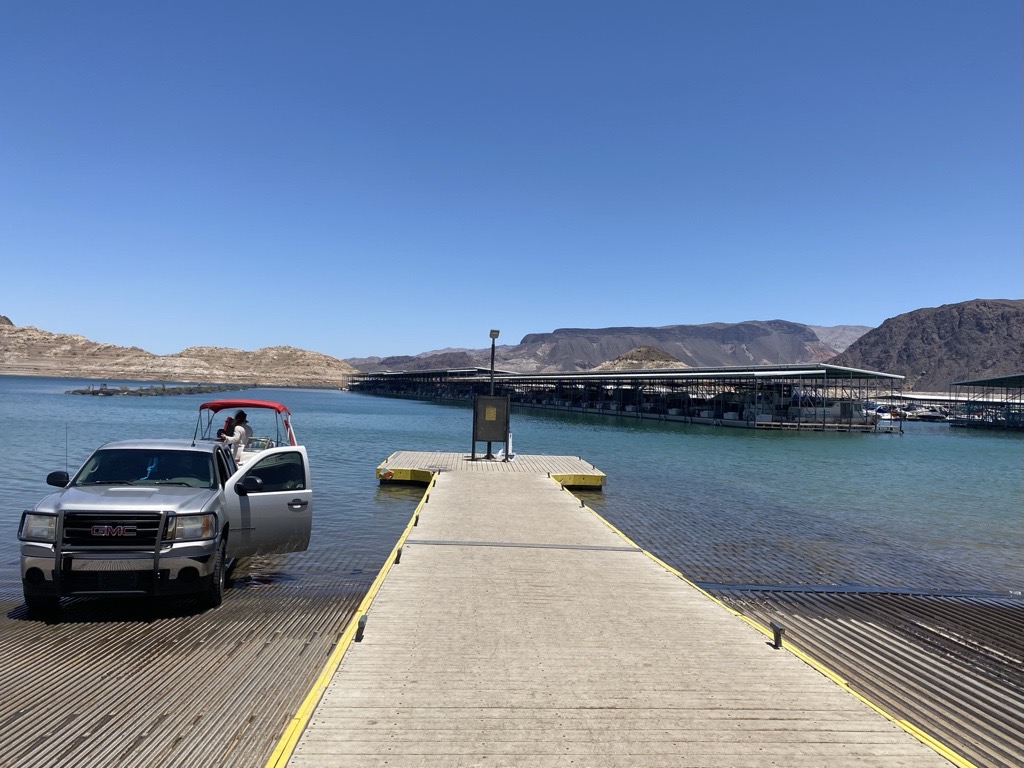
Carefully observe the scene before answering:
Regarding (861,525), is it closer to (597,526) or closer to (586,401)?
(597,526)

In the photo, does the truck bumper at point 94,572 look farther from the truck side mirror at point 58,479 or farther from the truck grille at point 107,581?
the truck side mirror at point 58,479

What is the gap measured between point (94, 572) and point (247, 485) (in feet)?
7.79

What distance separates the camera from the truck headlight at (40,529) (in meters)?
7.55

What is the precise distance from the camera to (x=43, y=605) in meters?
8.11

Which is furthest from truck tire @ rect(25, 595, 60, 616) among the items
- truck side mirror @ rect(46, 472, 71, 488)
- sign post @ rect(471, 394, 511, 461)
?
sign post @ rect(471, 394, 511, 461)

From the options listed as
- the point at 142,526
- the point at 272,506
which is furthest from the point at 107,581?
the point at 272,506

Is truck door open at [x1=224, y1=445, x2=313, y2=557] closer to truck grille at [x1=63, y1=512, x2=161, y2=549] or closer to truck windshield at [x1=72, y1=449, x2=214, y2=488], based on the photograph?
truck windshield at [x1=72, y1=449, x2=214, y2=488]

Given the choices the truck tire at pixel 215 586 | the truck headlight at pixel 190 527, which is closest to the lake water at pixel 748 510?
the truck tire at pixel 215 586

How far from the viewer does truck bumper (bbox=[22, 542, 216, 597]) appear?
7488 mm

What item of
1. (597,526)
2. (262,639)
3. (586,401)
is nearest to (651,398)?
(586,401)

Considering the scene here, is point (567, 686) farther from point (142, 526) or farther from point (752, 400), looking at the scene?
point (752, 400)

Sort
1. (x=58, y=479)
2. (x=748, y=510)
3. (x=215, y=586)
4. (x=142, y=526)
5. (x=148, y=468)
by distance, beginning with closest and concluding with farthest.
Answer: (x=142, y=526)
(x=58, y=479)
(x=215, y=586)
(x=148, y=468)
(x=748, y=510)

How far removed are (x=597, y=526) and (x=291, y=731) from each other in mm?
9496

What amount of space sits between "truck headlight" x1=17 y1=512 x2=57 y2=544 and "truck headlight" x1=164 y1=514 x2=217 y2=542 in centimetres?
119
